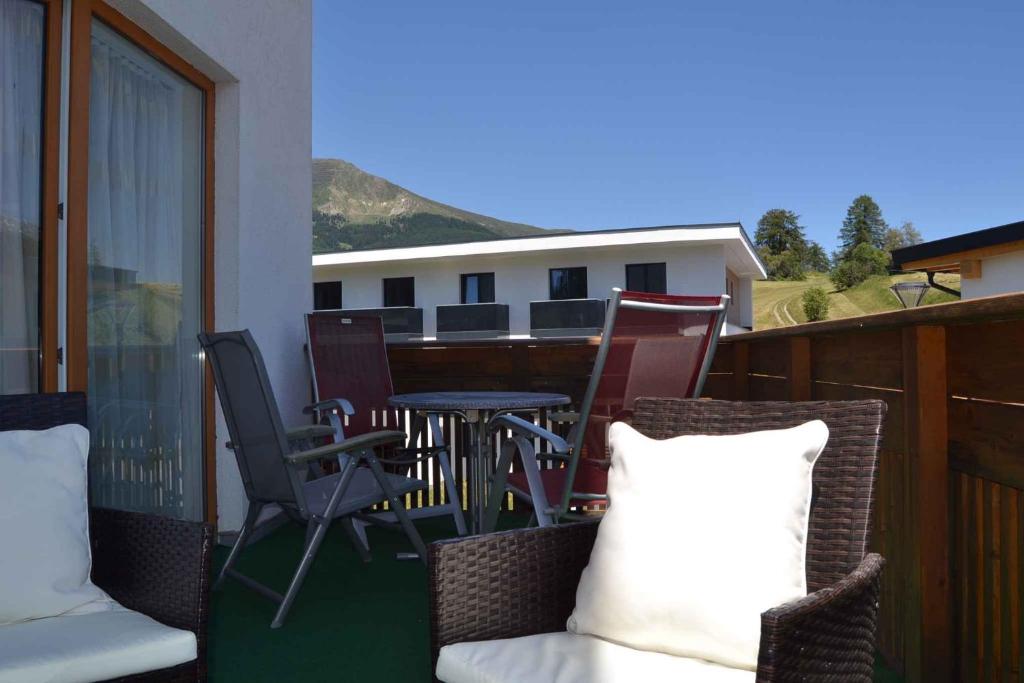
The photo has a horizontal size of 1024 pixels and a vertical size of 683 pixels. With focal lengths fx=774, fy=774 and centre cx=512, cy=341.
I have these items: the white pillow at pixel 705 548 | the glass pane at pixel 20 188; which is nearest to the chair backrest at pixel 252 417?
the glass pane at pixel 20 188

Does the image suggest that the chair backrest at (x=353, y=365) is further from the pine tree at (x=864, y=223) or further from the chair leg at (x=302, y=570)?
the pine tree at (x=864, y=223)

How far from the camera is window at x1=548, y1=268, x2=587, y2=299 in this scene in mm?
19125

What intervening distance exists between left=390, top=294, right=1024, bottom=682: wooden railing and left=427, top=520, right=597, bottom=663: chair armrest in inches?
34.0

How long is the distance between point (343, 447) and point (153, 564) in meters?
1.03

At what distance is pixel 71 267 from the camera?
9.60 feet

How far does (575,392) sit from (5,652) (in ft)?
11.4

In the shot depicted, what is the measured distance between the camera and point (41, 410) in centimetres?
201

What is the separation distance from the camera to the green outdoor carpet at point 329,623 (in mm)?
2377

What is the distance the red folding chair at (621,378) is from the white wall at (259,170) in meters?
1.96

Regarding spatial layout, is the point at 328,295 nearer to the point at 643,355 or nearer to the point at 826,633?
the point at 643,355

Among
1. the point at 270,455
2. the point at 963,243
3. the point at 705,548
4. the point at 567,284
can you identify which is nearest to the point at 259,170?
the point at 270,455

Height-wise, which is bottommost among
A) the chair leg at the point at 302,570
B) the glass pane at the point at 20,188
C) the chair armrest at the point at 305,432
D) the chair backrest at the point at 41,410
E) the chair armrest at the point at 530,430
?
the chair leg at the point at 302,570

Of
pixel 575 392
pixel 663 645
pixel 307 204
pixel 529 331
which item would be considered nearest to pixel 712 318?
pixel 663 645

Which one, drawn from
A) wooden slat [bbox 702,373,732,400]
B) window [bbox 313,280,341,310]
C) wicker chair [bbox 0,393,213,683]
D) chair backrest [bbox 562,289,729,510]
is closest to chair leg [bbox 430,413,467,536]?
chair backrest [bbox 562,289,729,510]
